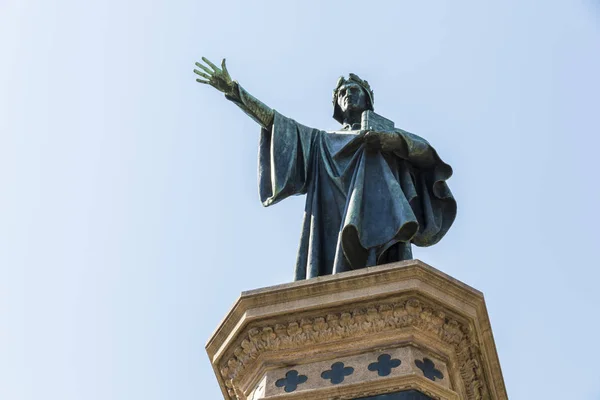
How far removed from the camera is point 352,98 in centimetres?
1262

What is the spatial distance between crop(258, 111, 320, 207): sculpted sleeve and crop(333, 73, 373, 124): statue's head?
0.62 metres

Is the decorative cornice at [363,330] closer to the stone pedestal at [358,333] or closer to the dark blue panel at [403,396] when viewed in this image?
the stone pedestal at [358,333]

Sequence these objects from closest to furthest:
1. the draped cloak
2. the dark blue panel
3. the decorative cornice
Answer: the dark blue panel → the decorative cornice → the draped cloak

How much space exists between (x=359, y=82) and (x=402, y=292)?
3.65 metres

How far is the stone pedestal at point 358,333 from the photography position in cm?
958

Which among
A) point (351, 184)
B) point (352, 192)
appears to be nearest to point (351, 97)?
point (351, 184)

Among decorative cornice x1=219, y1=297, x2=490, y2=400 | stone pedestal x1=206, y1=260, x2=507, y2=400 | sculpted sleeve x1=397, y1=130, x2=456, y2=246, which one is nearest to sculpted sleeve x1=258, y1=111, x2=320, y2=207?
sculpted sleeve x1=397, y1=130, x2=456, y2=246

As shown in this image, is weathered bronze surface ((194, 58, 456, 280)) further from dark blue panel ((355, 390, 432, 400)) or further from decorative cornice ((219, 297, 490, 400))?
dark blue panel ((355, 390, 432, 400))

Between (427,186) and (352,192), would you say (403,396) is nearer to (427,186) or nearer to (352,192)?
(352,192)

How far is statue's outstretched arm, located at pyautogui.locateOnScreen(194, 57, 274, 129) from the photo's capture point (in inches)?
462

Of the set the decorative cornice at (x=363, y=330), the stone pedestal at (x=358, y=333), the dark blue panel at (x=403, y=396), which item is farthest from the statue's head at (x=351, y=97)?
the dark blue panel at (x=403, y=396)

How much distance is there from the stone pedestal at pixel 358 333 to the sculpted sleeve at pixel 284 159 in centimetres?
198

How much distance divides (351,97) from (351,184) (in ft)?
5.06

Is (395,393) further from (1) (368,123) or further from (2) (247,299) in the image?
(1) (368,123)
